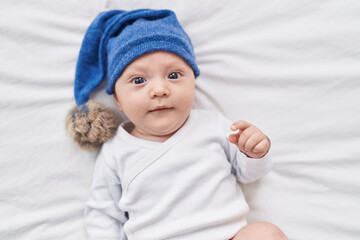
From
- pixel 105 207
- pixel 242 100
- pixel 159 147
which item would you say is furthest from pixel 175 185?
pixel 242 100

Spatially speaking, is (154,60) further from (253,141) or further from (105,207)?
(105,207)

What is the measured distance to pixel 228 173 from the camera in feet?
3.26

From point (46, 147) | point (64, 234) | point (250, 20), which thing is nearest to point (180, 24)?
point (250, 20)

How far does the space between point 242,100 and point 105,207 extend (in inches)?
22.6

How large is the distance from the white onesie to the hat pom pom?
0.04 m

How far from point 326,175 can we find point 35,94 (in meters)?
1.00

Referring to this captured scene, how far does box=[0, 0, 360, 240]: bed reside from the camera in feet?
3.33

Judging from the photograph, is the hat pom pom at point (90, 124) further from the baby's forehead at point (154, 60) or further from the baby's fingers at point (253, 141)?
the baby's fingers at point (253, 141)

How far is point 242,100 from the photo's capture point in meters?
1.09

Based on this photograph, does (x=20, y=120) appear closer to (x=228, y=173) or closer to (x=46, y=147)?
(x=46, y=147)

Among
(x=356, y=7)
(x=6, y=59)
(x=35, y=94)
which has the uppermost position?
(x=356, y=7)

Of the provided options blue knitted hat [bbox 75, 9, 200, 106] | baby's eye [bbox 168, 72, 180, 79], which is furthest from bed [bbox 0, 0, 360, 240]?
baby's eye [bbox 168, 72, 180, 79]

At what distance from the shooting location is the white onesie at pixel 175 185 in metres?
0.93

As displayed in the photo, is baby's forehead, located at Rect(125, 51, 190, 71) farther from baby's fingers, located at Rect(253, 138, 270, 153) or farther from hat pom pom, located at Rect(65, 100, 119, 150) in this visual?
baby's fingers, located at Rect(253, 138, 270, 153)
